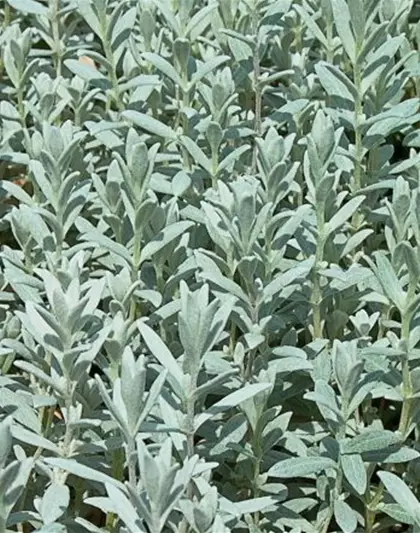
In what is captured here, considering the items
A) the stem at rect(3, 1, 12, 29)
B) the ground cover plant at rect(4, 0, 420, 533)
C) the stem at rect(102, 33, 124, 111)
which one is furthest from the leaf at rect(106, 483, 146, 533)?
the stem at rect(3, 1, 12, 29)

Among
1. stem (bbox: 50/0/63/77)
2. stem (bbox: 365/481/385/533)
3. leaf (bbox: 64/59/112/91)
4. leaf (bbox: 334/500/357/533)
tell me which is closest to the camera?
leaf (bbox: 334/500/357/533)

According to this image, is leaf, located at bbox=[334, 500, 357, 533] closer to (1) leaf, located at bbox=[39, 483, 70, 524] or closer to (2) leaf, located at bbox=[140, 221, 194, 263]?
(1) leaf, located at bbox=[39, 483, 70, 524]

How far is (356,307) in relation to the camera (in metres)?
2.09

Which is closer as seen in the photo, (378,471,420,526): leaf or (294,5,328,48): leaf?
(378,471,420,526): leaf

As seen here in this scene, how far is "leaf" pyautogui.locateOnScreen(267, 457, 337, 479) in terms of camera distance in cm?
168

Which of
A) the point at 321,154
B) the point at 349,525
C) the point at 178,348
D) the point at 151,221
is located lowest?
the point at 349,525

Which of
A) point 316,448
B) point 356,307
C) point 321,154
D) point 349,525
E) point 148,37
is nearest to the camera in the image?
point 349,525

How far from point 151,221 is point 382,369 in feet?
1.63

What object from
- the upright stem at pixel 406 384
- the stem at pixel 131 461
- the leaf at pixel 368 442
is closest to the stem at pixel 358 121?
the upright stem at pixel 406 384

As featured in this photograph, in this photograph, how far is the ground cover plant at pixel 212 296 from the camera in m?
1.59

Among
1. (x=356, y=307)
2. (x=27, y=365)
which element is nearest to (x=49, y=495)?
(x=27, y=365)

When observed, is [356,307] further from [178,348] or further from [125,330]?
[125,330]

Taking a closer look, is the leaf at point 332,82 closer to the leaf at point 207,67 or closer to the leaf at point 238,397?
the leaf at point 207,67

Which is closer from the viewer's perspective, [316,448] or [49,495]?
[49,495]
